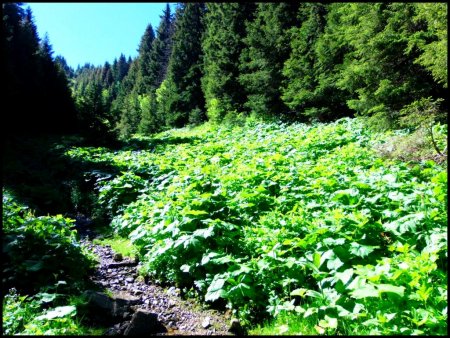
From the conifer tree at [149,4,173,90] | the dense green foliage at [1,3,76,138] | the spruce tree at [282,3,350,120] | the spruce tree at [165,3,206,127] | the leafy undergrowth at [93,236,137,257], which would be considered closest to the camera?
the leafy undergrowth at [93,236,137,257]

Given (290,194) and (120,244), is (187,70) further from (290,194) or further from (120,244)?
(290,194)

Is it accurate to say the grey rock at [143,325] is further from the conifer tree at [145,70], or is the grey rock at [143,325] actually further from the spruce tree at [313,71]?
the conifer tree at [145,70]

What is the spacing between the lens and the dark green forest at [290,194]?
3795 mm

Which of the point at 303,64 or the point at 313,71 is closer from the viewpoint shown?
the point at 313,71

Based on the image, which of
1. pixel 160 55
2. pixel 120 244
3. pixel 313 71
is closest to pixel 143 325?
pixel 120 244

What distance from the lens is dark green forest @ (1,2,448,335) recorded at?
3795mm

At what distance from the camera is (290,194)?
6.29 m

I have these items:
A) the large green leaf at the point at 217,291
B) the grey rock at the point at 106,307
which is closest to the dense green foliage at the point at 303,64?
the large green leaf at the point at 217,291

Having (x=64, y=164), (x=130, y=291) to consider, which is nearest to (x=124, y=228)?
(x=130, y=291)

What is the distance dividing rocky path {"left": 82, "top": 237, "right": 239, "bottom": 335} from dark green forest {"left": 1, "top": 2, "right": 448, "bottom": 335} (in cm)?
23

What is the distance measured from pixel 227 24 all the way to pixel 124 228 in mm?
21870

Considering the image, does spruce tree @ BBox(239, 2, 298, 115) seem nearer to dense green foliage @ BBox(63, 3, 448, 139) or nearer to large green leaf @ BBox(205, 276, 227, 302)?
dense green foliage @ BBox(63, 3, 448, 139)

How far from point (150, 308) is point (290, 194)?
3.27 meters

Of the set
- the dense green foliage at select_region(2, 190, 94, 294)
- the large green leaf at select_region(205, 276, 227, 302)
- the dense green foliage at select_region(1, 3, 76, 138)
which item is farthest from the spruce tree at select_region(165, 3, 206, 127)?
the large green leaf at select_region(205, 276, 227, 302)
